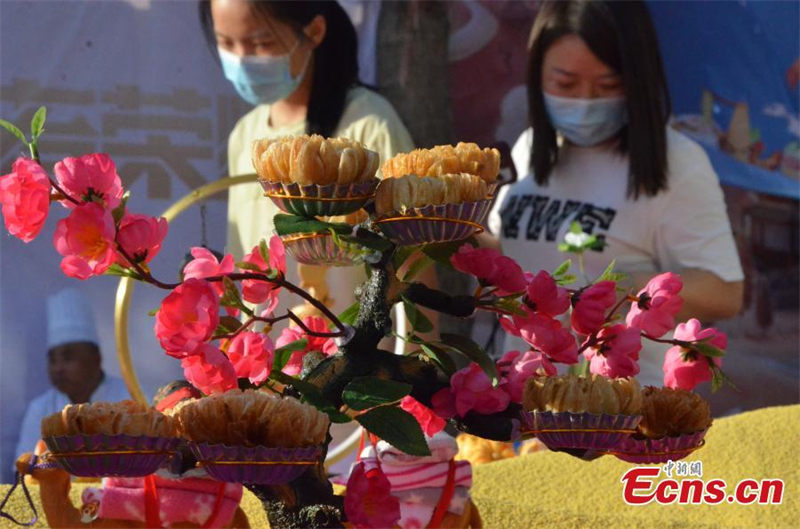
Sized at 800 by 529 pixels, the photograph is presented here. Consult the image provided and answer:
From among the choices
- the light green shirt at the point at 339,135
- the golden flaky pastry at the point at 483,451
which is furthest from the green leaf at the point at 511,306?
the light green shirt at the point at 339,135

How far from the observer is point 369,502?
2.20 ft

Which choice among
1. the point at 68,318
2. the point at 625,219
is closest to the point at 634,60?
the point at 625,219

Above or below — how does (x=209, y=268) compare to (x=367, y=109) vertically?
above

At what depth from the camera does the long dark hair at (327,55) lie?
1946 millimetres

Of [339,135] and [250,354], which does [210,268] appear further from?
[339,135]

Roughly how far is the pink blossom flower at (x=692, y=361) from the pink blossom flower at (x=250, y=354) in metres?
0.26

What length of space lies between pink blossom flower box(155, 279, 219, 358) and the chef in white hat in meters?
1.61

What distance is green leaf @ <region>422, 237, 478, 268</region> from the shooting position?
68cm

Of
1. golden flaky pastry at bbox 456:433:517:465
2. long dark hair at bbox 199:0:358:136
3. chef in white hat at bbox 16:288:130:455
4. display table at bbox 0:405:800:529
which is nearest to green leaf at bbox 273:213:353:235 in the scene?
display table at bbox 0:405:800:529

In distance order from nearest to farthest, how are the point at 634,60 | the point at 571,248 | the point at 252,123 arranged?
the point at 571,248 < the point at 634,60 < the point at 252,123

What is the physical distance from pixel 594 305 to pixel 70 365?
5.59 ft

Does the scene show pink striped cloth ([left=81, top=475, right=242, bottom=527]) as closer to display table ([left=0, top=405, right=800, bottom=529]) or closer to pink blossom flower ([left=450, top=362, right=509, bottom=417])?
display table ([left=0, top=405, right=800, bottom=529])

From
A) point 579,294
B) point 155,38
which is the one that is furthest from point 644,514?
point 155,38

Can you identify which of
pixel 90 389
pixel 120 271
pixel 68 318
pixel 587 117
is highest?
pixel 120 271
